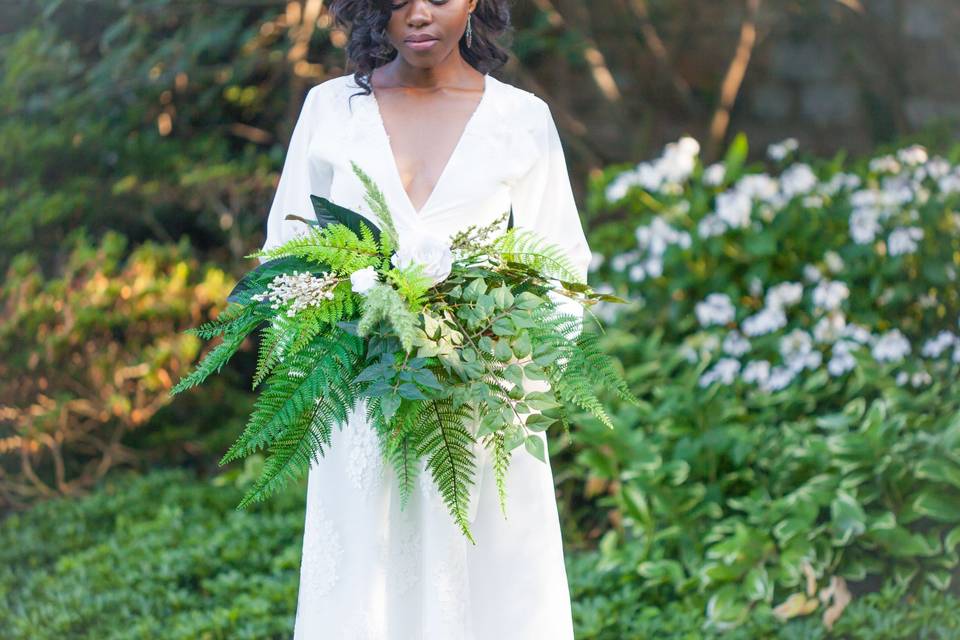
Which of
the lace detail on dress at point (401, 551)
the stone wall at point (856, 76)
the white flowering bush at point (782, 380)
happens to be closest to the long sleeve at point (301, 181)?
the lace detail on dress at point (401, 551)

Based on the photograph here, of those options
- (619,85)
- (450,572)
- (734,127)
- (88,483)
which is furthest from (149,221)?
(450,572)

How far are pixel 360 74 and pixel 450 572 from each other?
1038 millimetres

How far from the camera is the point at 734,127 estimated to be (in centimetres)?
657

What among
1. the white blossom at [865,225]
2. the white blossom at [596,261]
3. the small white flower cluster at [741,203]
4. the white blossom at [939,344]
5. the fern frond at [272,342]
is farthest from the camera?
the white blossom at [596,261]

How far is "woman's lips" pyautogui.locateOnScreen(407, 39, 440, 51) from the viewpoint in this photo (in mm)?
2354

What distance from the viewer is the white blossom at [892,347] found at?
13.8 ft

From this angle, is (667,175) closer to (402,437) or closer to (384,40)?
(384,40)

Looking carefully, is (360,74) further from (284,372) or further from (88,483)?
(88,483)

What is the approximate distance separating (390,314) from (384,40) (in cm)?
80

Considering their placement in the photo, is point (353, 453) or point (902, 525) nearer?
point (353, 453)

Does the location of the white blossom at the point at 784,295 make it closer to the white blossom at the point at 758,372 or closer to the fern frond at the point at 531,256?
the white blossom at the point at 758,372

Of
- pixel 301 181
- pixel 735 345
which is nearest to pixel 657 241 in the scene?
pixel 735 345

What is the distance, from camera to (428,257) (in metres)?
2.11

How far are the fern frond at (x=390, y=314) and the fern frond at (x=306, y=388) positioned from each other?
0.08m
